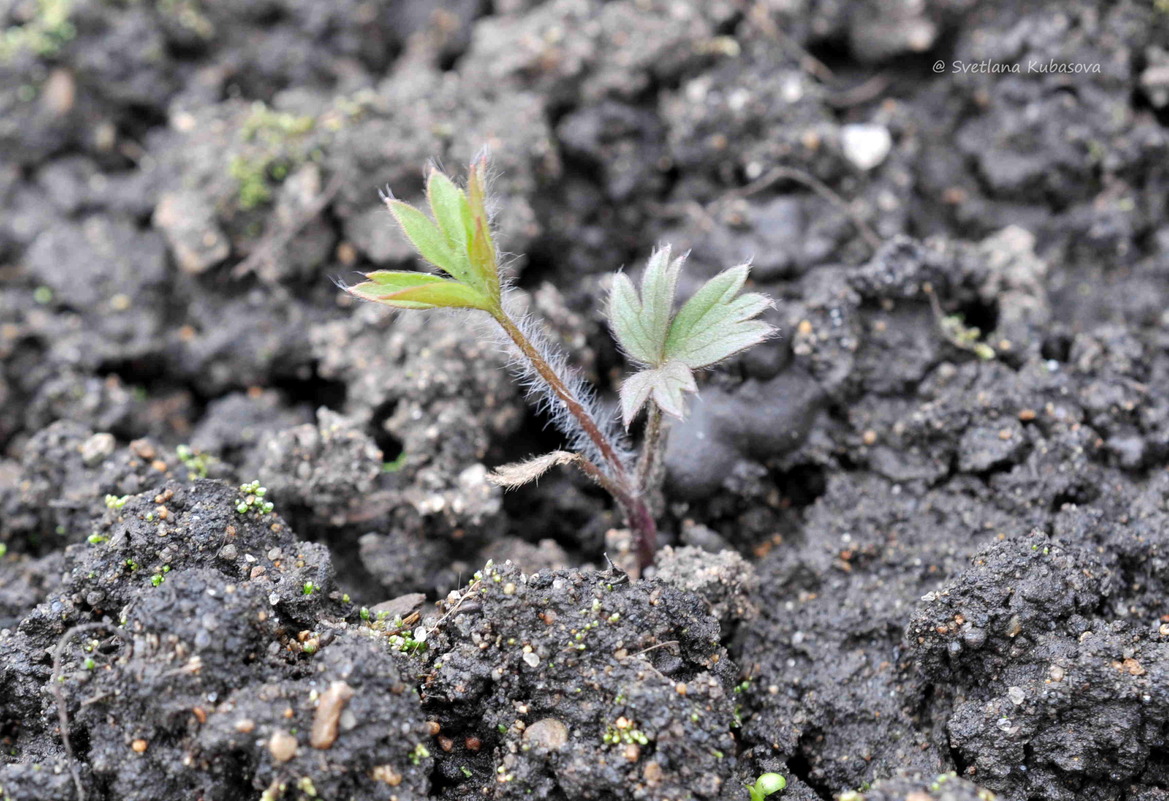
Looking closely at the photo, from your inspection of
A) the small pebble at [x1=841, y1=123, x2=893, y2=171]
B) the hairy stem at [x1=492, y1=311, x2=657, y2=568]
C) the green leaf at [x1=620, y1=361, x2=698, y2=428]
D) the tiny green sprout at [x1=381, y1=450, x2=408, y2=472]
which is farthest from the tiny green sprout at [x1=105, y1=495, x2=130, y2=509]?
the small pebble at [x1=841, y1=123, x2=893, y2=171]

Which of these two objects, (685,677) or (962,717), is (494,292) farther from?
(962,717)

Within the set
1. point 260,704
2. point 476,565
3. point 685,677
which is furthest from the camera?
point 476,565

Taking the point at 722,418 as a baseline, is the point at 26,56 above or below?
above

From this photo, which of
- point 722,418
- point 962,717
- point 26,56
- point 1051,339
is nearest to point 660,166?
point 722,418

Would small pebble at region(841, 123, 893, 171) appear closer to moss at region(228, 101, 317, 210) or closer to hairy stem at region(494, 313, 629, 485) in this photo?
hairy stem at region(494, 313, 629, 485)

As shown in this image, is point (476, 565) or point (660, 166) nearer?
point (476, 565)

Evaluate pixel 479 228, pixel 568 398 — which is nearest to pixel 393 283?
pixel 479 228

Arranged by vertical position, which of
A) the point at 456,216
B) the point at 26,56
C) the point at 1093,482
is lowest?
the point at 1093,482
